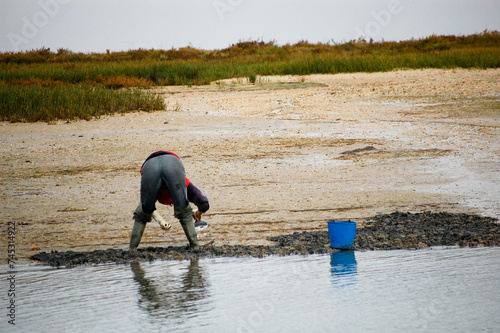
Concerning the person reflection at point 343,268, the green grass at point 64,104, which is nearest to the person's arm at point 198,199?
the person reflection at point 343,268

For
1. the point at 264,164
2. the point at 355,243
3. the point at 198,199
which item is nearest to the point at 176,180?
the point at 198,199

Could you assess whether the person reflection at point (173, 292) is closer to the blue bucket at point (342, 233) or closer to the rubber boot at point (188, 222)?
the rubber boot at point (188, 222)

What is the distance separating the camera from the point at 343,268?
23.0 feet

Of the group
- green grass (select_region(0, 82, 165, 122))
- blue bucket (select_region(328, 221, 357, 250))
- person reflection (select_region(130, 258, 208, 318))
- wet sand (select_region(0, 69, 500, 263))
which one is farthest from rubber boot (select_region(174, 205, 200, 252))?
green grass (select_region(0, 82, 165, 122))

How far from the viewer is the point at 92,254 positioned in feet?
25.3

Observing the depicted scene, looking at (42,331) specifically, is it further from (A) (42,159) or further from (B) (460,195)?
(A) (42,159)

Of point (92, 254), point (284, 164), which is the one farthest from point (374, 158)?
point (92, 254)

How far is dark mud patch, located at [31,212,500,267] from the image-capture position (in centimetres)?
755

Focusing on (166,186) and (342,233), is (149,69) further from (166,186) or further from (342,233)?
(342,233)

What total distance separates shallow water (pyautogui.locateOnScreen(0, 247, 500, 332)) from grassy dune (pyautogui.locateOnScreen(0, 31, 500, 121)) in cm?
1254

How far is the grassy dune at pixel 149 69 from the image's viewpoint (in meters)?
19.4

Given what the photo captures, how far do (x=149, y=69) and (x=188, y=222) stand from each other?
24.0 m

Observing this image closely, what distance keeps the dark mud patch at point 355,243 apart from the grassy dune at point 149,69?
38.1 feet

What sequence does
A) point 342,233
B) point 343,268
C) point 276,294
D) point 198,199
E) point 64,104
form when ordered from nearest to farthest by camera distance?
point 276,294
point 343,268
point 198,199
point 342,233
point 64,104
